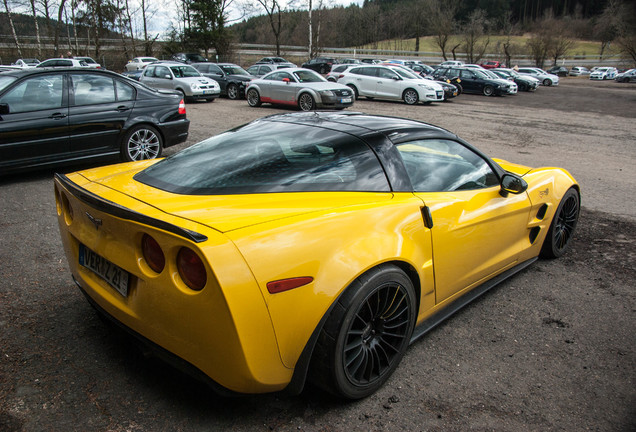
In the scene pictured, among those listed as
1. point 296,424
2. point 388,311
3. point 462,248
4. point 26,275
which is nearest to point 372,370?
point 388,311

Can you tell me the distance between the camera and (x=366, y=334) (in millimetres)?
2354

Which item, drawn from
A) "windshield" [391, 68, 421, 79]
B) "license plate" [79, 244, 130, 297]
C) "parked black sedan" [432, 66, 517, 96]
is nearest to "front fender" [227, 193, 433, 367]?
"license plate" [79, 244, 130, 297]

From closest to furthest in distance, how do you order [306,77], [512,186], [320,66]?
[512,186]
[306,77]
[320,66]

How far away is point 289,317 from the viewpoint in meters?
1.95

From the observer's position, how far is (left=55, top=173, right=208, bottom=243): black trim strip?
1.82 m

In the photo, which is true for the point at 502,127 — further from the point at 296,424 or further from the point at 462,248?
the point at 296,424

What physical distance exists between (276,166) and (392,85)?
18637 millimetres

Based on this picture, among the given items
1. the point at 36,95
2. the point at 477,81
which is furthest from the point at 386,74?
the point at 36,95

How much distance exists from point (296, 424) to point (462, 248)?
140 centimetres

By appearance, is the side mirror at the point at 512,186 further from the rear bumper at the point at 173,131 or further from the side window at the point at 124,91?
the side window at the point at 124,91

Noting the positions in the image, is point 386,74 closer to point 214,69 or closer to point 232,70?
point 232,70

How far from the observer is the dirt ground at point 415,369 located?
2189 millimetres

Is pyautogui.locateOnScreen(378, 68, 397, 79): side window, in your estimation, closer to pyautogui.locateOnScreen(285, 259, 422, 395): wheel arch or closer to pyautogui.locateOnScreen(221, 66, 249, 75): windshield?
pyautogui.locateOnScreen(221, 66, 249, 75): windshield

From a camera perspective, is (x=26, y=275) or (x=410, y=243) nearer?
(x=410, y=243)
